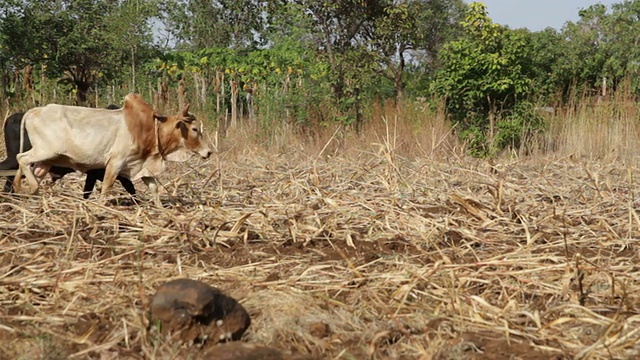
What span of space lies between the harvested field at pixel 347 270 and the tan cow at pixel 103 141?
1.05 ft

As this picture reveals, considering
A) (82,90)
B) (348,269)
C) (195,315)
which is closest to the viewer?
(195,315)

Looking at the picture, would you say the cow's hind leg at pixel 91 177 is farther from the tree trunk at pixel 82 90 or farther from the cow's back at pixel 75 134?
the tree trunk at pixel 82 90

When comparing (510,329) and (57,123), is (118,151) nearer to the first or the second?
(57,123)

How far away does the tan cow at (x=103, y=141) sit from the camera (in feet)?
18.9

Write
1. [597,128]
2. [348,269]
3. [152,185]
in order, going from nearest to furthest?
[348,269], [152,185], [597,128]

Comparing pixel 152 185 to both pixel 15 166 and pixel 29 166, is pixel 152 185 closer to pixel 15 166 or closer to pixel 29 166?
pixel 29 166

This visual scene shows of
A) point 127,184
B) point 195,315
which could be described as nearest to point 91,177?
point 127,184

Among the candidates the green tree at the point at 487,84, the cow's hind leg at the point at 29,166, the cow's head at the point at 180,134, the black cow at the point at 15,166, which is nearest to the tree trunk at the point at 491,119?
the green tree at the point at 487,84

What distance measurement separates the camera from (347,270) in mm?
3977

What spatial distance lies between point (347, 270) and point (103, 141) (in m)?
2.64

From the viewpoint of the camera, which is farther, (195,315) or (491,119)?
(491,119)

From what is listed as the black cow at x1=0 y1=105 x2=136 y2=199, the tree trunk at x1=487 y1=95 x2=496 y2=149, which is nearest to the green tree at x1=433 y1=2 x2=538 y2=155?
the tree trunk at x1=487 y1=95 x2=496 y2=149

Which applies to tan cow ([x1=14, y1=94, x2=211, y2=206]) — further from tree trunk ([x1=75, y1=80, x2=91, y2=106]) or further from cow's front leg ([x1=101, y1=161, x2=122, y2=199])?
tree trunk ([x1=75, y1=80, x2=91, y2=106])

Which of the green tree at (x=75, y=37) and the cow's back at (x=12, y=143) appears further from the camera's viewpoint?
the green tree at (x=75, y=37)
